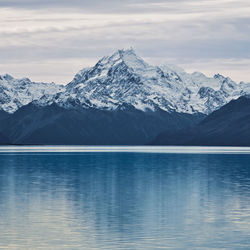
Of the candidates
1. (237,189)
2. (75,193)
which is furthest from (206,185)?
(75,193)

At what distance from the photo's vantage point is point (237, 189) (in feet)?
293

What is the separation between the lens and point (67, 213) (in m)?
62.5

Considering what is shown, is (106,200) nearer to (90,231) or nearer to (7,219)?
(7,219)

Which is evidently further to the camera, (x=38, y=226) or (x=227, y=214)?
(x=227, y=214)

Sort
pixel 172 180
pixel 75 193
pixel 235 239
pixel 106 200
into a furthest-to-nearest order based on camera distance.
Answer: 1. pixel 172 180
2. pixel 75 193
3. pixel 106 200
4. pixel 235 239

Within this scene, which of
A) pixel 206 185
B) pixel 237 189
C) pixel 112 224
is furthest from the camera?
pixel 206 185

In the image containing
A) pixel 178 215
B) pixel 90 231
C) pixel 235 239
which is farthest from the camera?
pixel 178 215

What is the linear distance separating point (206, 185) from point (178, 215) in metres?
36.8

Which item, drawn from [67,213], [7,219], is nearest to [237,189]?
[67,213]

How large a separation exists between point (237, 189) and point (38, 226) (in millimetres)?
41072

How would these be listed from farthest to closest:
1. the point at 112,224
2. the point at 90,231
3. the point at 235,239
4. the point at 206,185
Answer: the point at 206,185 → the point at 112,224 → the point at 90,231 → the point at 235,239

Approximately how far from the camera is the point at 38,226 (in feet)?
178

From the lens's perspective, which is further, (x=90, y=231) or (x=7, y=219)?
(x=7, y=219)

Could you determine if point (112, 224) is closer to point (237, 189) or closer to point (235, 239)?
point (235, 239)
